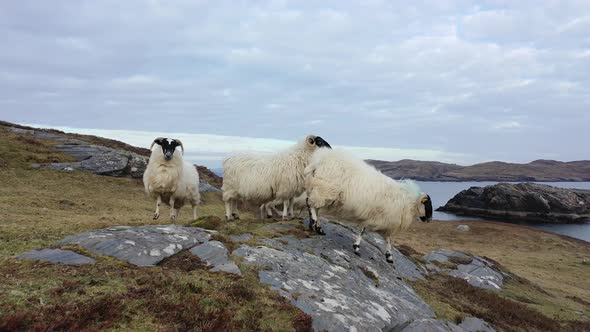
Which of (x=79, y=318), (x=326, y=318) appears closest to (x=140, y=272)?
(x=79, y=318)

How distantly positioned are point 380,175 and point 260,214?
5078 mm

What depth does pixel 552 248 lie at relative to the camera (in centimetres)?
3944

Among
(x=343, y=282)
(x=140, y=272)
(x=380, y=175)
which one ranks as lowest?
(x=343, y=282)

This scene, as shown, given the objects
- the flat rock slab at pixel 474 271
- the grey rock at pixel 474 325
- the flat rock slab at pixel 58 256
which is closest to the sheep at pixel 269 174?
the grey rock at pixel 474 325

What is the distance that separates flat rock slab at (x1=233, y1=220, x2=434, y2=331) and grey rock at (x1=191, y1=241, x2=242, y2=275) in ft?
1.25

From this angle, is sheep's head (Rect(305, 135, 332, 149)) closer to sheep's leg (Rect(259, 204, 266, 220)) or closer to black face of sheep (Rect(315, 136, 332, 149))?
black face of sheep (Rect(315, 136, 332, 149))

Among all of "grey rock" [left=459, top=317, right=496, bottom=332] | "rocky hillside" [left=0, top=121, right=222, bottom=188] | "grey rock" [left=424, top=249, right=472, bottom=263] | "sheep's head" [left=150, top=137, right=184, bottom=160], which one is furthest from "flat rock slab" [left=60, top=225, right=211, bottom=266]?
"rocky hillside" [left=0, top=121, right=222, bottom=188]

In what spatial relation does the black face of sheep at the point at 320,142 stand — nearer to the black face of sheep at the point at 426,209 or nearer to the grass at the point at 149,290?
the grass at the point at 149,290

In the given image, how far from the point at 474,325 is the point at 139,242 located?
25.5 feet

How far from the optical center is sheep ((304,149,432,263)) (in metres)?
11.5

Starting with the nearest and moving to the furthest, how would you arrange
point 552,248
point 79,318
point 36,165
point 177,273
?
point 79,318, point 177,273, point 36,165, point 552,248

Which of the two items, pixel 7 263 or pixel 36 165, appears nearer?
pixel 7 263

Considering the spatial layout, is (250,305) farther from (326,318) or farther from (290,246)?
(290,246)

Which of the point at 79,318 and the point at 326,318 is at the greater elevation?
the point at 79,318
